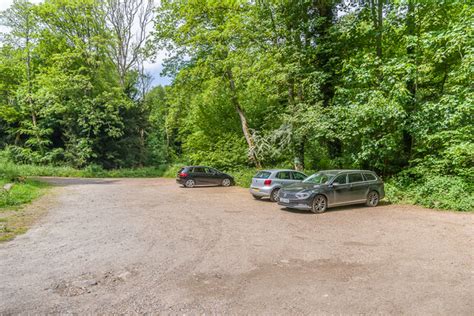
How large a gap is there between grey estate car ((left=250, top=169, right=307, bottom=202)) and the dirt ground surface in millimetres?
3275

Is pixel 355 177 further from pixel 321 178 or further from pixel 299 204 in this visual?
pixel 299 204

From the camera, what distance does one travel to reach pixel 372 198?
1220 centimetres

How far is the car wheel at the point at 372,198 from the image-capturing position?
1212cm

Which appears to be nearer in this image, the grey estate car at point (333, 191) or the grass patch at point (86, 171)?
the grey estate car at point (333, 191)

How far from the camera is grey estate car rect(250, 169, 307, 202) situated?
13.6m

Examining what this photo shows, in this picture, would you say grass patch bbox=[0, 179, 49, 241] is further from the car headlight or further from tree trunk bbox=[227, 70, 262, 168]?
tree trunk bbox=[227, 70, 262, 168]

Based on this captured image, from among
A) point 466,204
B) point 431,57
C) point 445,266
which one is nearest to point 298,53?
point 431,57

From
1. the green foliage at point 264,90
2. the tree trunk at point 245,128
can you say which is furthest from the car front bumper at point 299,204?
the tree trunk at point 245,128

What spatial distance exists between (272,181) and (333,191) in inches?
128

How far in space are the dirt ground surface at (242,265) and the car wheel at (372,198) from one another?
5.43ft

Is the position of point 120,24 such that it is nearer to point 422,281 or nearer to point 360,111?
point 360,111

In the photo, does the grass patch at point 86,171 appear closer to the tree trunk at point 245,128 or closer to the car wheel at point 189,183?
the car wheel at point 189,183

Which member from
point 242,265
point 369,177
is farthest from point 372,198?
point 242,265

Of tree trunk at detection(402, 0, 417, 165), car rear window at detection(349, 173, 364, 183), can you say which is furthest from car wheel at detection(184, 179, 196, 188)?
tree trunk at detection(402, 0, 417, 165)
